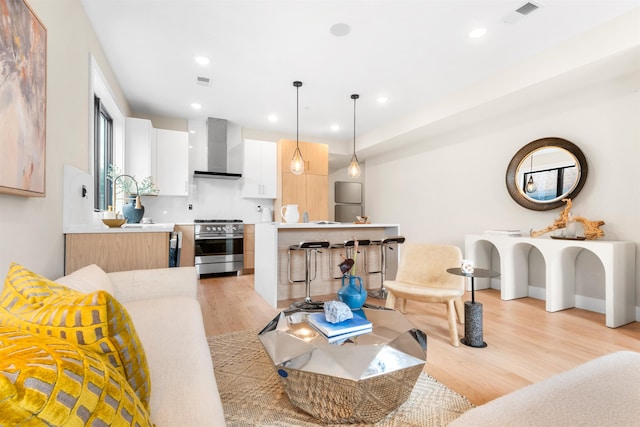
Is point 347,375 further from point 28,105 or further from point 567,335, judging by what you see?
point 567,335

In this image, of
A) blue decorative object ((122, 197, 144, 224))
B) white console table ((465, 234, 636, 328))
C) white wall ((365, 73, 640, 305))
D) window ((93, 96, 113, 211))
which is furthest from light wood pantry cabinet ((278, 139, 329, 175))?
blue decorative object ((122, 197, 144, 224))

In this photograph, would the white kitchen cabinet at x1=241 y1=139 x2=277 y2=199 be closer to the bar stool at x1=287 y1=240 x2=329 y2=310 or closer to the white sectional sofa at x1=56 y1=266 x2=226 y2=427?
the bar stool at x1=287 y1=240 x2=329 y2=310

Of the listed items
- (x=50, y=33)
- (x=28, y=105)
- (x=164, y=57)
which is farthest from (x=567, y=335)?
(x=164, y=57)

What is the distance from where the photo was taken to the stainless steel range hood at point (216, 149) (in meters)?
5.22

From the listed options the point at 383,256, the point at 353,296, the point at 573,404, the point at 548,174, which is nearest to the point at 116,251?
the point at 353,296

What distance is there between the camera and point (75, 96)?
221 cm

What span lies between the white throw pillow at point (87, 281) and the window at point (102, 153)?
1.82 metres

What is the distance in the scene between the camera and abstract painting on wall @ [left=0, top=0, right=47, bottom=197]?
50.1 inches

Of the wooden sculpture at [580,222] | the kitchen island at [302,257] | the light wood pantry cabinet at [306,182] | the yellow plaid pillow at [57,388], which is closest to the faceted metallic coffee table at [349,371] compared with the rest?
the yellow plaid pillow at [57,388]

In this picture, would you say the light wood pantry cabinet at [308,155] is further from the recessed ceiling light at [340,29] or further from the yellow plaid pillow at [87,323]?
the yellow plaid pillow at [87,323]

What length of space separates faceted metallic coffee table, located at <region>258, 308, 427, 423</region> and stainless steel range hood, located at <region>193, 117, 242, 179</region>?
4302 mm

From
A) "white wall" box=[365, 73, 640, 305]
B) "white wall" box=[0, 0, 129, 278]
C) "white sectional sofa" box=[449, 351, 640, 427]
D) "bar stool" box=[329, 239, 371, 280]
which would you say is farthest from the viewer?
"bar stool" box=[329, 239, 371, 280]

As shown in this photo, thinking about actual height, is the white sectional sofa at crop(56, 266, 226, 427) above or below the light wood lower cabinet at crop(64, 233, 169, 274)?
below

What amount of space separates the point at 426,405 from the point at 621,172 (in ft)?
10.5
